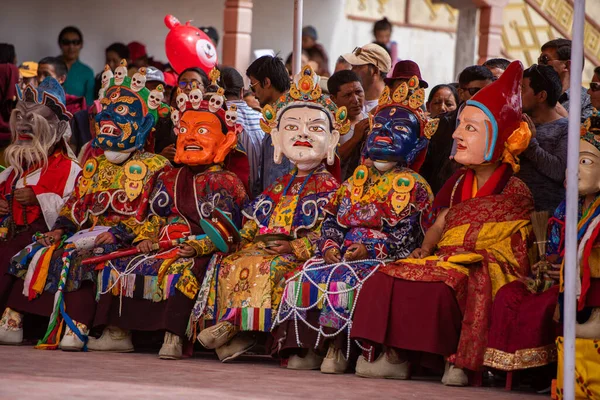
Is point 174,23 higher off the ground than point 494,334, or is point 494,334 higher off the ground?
point 174,23

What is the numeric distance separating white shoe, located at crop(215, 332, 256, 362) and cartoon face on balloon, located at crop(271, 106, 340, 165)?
3.73 feet

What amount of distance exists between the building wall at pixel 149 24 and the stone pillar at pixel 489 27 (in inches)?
90.7

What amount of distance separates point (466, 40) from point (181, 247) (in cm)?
818

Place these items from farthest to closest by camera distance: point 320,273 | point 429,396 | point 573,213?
1. point 320,273
2. point 429,396
3. point 573,213

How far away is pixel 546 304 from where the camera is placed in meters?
6.36

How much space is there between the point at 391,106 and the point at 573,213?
2.11 meters

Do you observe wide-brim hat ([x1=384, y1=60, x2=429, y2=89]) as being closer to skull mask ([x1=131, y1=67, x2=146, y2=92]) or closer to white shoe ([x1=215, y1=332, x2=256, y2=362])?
skull mask ([x1=131, y1=67, x2=146, y2=92])

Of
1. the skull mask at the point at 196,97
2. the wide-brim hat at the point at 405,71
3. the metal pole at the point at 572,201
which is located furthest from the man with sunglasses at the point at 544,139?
the skull mask at the point at 196,97

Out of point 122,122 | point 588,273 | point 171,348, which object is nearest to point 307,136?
point 122,122

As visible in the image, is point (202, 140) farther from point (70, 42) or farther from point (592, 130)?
point (70, 42)

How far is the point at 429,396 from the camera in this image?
240 inches

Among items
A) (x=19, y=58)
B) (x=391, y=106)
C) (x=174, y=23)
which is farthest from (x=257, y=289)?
(x=19, y=58)

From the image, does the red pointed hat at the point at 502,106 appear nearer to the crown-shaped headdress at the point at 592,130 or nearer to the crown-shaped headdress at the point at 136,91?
the crown-shaped headdress at the point at 592,130

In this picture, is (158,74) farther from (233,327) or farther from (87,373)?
(87,373)
